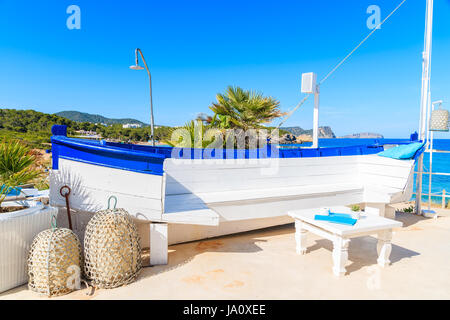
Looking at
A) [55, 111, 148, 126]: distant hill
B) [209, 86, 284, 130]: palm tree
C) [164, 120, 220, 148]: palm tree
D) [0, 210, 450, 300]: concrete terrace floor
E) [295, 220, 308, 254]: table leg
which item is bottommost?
[0, 210, 450, 300]: concrete terrace floor

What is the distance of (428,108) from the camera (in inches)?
187

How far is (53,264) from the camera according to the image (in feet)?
6.21

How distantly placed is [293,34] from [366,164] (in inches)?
651

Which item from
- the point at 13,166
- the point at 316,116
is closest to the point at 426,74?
the point at 316,116

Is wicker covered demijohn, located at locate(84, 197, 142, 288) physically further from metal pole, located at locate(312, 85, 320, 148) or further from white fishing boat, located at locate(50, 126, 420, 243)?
metal pole, located at locate(312, 85, 320, 148)

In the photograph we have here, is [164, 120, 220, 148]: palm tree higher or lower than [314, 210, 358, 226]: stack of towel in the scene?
higher

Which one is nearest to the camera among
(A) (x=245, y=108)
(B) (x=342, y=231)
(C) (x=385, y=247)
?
(B) (x=342, y=231)

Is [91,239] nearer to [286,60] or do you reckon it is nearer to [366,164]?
[366,164]

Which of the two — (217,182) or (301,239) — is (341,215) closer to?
(301,239)

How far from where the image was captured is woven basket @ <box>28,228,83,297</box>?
189 cm

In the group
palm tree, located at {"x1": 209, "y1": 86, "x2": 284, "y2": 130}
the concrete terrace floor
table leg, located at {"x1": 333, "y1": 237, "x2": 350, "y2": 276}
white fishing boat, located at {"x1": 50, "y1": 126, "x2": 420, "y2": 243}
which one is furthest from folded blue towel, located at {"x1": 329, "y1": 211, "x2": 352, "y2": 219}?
palm tree, located at {"x1": 209, "y1": 86, "x2": 284, "y2": 130}

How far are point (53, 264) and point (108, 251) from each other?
39 centimetres

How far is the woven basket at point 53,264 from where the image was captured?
6.20ft
